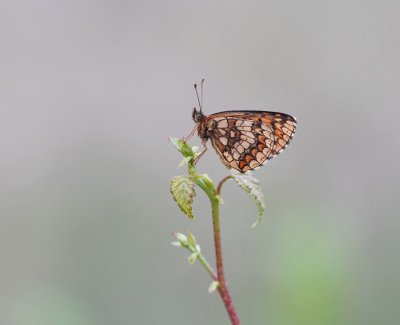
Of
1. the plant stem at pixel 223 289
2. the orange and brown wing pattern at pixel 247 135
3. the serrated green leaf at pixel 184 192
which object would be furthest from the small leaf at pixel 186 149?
the orange and brown wing pattern at pixel 247 135

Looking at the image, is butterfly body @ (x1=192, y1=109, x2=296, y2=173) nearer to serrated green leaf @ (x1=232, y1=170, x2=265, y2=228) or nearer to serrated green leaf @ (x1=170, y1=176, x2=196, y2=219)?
serrated green leaf @ (x1=232, y1=170, x2=265, y2=228)

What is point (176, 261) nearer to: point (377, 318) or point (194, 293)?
point (194, 293)

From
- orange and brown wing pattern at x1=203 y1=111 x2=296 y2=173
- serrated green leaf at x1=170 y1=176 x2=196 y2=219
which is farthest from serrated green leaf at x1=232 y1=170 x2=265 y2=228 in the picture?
orange and brown wing pattern at x1=203 y1=111 x2=296 y2=173

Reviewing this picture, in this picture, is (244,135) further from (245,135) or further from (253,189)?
(253,189)

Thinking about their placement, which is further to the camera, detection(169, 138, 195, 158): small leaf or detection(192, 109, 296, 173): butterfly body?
Answer: detection(192, 109, 296, 173): butterfly body

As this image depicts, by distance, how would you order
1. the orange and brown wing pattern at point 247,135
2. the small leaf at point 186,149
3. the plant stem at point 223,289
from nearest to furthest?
the plant stem at point 223,289, the small leaf at point 186,149, the orange and brown wing pattern at point 247,135

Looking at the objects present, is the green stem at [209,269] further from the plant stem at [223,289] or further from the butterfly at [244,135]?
the butterfly at [244,135]

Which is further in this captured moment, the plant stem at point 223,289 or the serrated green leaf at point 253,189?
the serrated green leaf at point 253,189

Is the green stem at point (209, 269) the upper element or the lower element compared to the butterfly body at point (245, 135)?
lower

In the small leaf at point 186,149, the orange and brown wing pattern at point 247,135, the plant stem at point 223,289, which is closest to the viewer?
the plant stem at point 223,289

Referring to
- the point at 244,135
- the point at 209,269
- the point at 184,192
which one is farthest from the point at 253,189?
the point at 244,135
